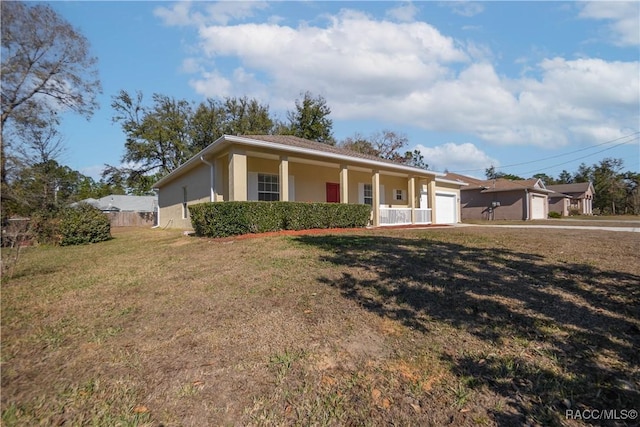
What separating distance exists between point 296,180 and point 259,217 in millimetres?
4940

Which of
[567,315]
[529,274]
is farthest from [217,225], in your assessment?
[567,315]

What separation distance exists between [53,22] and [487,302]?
28.3m

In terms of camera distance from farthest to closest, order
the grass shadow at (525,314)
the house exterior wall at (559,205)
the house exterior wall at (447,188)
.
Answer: the house exterior wall at (559,205) → the house exterior wall at (447,188) → the grass shadow at (525,314)

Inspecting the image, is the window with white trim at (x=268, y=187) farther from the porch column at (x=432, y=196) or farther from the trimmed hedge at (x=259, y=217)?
the porch column at (x=432, y=196)

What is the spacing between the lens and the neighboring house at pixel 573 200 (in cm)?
3894

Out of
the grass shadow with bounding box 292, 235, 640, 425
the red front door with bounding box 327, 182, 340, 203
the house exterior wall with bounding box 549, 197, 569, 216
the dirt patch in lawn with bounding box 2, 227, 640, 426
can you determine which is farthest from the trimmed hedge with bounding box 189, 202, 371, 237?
the house exterior wall with bounding box 549, 197, 569, 216

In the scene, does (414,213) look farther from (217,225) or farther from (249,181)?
(217,225)

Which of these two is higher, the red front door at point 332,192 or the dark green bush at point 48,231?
the red front door at point 332,192

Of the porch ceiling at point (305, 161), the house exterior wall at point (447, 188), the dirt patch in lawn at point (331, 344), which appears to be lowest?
the dirt patch in lawn at point (331, 344)

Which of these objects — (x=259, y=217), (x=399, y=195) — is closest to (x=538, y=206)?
(x=399, y=195)

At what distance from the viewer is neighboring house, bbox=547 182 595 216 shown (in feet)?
128

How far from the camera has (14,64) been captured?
19.4m

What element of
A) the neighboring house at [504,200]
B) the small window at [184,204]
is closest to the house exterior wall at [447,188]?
the neighboring house at [504,200]

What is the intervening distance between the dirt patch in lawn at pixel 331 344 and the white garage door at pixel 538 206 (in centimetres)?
2882
